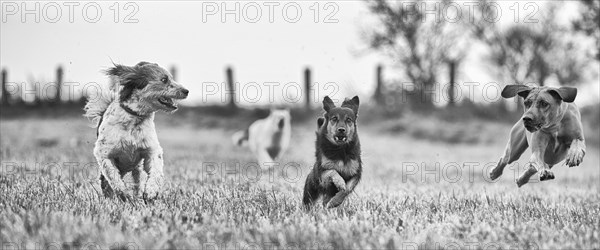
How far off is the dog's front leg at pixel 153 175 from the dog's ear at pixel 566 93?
4.06m

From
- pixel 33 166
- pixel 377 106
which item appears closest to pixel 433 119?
pixel 377 106

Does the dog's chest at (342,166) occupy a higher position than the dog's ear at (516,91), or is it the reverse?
the dog's ear at (516,91)

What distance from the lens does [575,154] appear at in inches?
269

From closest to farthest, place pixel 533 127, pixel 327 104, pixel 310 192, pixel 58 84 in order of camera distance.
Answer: pixel 533 127
pixel 327 104
pixel 310 192
pixel 58 84

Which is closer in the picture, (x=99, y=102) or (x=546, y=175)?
(x=546, y=175)

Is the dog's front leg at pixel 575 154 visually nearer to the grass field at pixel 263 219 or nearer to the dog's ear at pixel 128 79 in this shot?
the grass field at pixel 263 219

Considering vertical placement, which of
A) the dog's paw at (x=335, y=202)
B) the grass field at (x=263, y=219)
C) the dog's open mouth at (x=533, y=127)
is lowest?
the grass field at (x=263, y=219)

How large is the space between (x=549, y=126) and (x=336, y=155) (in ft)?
6.93

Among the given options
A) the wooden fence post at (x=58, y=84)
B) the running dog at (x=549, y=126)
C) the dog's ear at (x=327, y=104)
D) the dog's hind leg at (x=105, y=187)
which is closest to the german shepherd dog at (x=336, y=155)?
the dog's ear at (x=327, y=104)

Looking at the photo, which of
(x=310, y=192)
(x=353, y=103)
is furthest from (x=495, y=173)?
(x=310, y=192)

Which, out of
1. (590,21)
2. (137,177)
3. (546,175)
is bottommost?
(137,177)

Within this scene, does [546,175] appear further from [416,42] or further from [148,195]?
[416,42]

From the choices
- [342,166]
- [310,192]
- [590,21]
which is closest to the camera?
[342,166]

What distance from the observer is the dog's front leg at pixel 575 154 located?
268 inches
